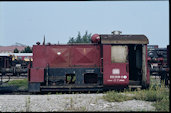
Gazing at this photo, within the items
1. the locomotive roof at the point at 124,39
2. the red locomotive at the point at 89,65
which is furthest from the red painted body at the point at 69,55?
the locomotive roof at the point at 124,39

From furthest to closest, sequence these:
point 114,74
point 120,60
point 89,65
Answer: point 89,65 < point 120,60 < point 114,74

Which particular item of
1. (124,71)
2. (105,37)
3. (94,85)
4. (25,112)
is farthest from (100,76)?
(25,112)

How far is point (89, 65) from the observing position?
10211 millimetres

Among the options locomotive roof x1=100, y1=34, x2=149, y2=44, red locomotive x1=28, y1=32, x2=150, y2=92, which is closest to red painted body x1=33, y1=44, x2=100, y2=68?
red locomotive x1=28, y1=32, x2=150, y2=92

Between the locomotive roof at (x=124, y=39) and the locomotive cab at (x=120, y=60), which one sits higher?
the locomotive roof at (x=124, y=39)

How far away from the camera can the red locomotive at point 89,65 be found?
31.0 feet

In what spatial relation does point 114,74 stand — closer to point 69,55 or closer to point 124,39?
point 124,39

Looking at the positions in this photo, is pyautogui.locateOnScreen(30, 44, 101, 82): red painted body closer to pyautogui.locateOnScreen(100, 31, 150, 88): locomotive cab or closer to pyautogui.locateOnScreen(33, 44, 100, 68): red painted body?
pyautogui.locateOnScreen(33, 44, 100, 68): red painted body

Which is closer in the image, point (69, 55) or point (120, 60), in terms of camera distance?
point (120, 60)

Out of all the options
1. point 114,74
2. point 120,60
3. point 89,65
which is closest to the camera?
point 114,74

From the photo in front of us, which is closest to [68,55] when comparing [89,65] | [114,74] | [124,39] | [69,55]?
[69,55]

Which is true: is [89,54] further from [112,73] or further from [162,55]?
[162,55]

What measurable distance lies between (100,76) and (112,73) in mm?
740

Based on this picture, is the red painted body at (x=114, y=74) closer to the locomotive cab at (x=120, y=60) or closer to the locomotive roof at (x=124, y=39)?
the locomotive cab at (x=120, y=60)
